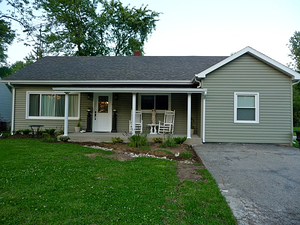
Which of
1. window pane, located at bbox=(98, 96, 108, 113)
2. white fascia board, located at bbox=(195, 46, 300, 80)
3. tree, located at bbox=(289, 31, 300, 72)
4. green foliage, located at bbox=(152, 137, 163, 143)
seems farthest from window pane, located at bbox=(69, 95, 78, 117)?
tree, located at bbox=(289, 31, 300, 72)

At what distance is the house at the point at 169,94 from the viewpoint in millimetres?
7297

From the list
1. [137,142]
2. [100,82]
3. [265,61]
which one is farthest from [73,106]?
[265,61]

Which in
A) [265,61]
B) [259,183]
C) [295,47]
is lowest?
[259,183]

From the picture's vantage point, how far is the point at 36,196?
8.76 feet

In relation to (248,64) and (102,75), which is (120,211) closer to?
(248,64)

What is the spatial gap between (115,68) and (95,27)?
12.5m

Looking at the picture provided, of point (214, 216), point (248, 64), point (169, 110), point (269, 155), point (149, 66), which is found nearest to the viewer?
point (214, 216)

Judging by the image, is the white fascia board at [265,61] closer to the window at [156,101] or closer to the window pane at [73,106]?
the window at [156,101]

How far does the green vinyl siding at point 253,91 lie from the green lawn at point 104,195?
387 centimetres

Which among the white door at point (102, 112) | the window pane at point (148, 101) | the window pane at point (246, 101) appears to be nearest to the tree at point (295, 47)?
the window pane at point (246, 101)

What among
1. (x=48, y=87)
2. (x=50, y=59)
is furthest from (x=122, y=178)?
(x=50, y=59)

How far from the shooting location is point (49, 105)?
942 centimetres

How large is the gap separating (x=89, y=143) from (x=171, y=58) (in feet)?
24.1

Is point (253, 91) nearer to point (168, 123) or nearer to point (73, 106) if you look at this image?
point (168, 123)
